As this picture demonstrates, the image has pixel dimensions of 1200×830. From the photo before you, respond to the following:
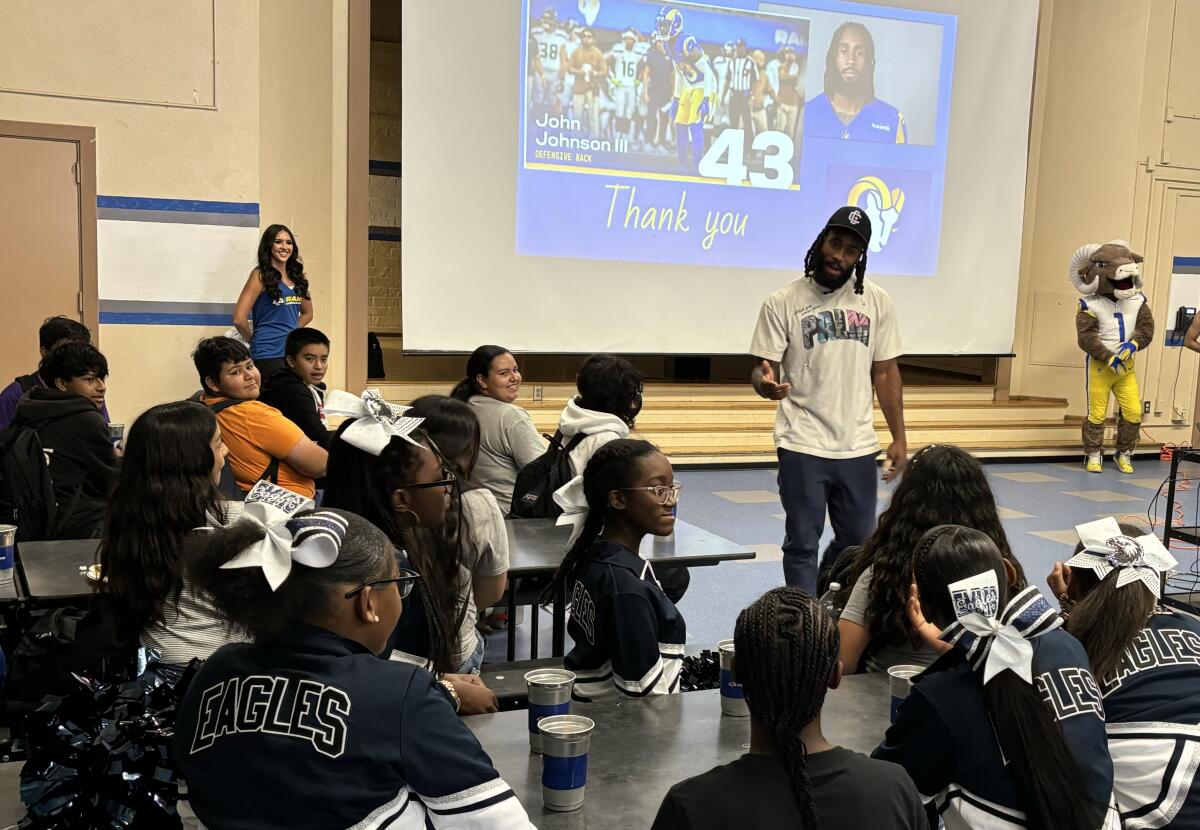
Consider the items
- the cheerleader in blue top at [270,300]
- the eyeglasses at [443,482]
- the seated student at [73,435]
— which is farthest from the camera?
the cheerleader in blue top at [270,300]

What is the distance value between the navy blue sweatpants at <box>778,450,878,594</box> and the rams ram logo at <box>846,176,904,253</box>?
5.43m

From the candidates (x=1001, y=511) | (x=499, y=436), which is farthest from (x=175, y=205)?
(x=1001, y=511)

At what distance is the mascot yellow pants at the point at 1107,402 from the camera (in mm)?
8750

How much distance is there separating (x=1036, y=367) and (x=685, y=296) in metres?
3.74

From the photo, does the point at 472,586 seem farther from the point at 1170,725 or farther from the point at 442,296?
the point at 442,296

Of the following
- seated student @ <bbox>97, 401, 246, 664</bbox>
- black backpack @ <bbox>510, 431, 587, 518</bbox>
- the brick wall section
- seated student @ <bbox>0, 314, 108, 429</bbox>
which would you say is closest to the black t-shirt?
seated student @ <bbox>97, 401, 246, 664</bbox>

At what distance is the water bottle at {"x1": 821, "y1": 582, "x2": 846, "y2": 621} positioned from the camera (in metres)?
2.61

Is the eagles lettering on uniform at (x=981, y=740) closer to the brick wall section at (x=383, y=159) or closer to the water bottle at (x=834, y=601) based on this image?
the water bottle at (x=834, y=601)

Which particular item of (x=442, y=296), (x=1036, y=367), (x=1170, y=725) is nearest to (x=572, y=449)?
(x=1170, y=725)

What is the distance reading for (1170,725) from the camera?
5.88 feet

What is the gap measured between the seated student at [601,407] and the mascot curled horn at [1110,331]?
609 cm

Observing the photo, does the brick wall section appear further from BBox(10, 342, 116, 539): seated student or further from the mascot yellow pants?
BBox(10, 342, 116, 539): seated student

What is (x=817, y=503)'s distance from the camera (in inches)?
160

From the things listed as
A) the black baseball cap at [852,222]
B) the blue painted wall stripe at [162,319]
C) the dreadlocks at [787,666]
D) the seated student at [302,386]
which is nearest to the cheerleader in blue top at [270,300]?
Result: the blue painted wall stripe at [162,319]
